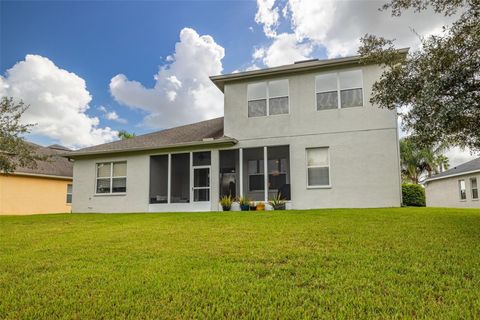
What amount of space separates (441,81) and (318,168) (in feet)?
23.1

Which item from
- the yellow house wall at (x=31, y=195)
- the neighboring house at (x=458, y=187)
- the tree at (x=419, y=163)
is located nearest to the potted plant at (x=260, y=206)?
the neighboring house at (x=458, y=187)

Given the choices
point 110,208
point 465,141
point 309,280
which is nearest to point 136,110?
point 110,208

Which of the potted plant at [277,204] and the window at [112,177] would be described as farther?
the window at [112,177]

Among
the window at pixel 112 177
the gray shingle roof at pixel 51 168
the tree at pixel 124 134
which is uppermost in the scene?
the tree at pixel 124 134

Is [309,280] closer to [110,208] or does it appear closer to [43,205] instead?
[110,208]

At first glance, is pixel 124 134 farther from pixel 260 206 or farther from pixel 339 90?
pixel 339 90

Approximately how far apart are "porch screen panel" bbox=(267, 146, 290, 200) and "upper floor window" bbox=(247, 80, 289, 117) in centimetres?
156

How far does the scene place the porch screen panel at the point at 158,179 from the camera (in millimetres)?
15586

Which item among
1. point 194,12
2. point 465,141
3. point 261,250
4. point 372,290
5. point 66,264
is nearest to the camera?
point 372,290

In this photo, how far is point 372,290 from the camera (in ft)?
11.2

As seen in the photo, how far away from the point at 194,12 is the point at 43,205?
16.1m

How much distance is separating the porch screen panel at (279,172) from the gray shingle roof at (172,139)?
7.62 feet

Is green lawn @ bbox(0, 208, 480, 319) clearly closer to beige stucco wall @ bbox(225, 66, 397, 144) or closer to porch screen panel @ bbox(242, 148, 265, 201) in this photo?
beige stucco wall @ bbox(225, 66, 397, 144)

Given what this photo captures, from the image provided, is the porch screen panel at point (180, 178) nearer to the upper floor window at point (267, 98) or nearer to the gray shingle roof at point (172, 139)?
the gray shingle roof at point (172, 139)
